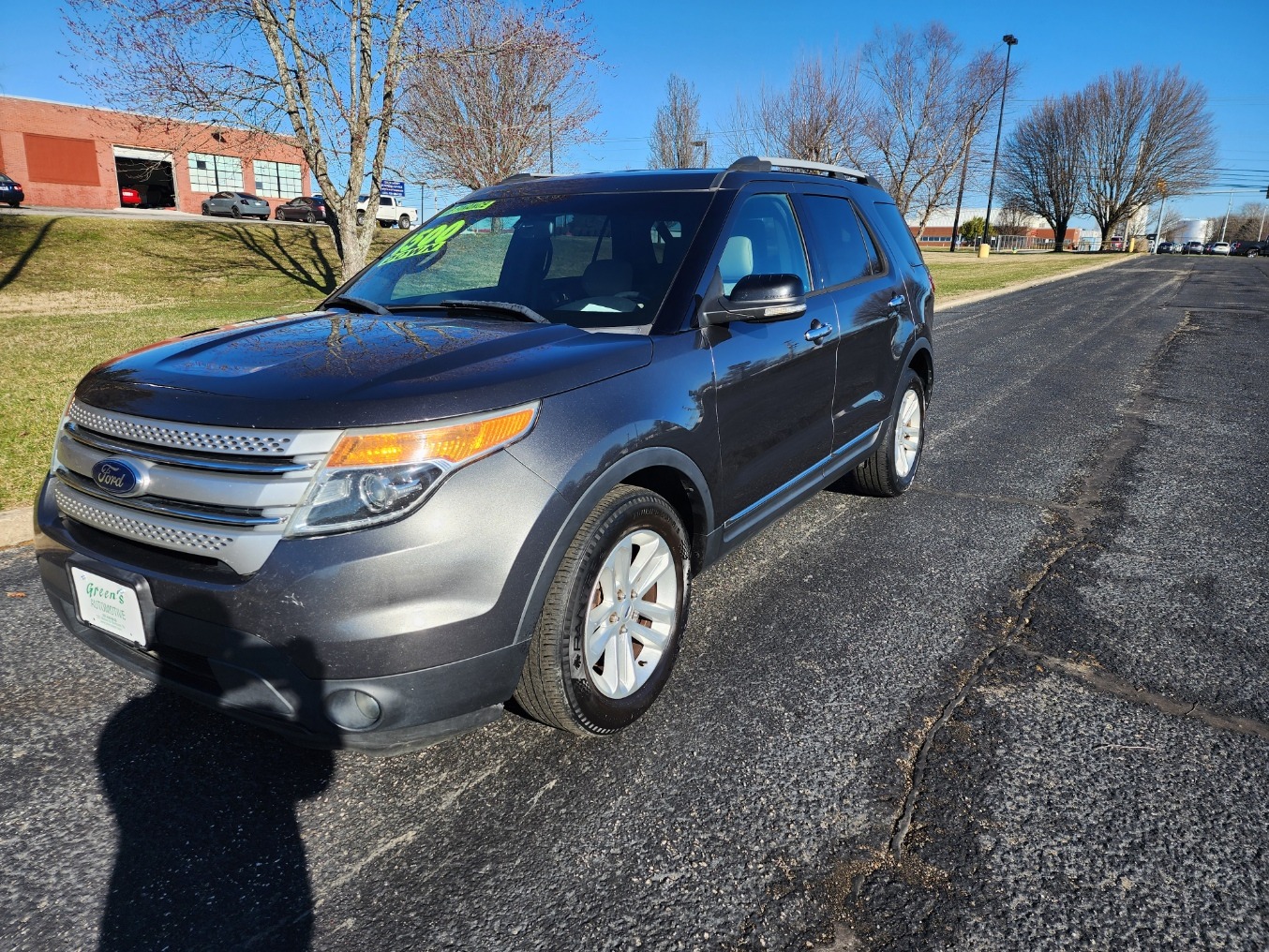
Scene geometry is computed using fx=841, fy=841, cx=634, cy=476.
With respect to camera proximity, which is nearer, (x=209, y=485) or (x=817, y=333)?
(x=209, y=485)

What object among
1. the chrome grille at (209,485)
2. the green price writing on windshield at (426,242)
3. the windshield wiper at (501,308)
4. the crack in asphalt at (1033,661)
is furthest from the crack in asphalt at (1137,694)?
the green price writing on windshield at (426,242)

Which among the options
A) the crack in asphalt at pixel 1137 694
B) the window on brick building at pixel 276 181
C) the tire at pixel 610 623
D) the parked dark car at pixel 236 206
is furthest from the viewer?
the window on brick building at pixel 276 181

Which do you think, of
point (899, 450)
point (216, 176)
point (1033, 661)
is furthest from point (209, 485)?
point (216, 176)

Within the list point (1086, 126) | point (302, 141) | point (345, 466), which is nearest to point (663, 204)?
point (345, 466)

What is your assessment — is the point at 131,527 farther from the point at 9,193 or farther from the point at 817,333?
the point at 9,193

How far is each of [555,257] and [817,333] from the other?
1191 mm

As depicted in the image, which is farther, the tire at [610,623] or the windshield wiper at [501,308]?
the windshield wiper at [501,308]

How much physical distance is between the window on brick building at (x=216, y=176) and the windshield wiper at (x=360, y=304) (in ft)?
167

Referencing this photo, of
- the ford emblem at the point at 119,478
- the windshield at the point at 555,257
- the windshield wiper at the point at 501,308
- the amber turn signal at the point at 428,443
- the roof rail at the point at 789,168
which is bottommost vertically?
the ford emblem at the point at 119,478

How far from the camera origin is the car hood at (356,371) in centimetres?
213

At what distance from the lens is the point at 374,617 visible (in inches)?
80.2

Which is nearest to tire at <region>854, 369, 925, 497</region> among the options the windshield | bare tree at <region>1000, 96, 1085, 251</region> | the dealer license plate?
the windshield

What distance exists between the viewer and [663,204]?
3424mm

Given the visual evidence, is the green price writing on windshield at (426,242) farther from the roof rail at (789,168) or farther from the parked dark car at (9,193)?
the parked dark car at (9,193)
